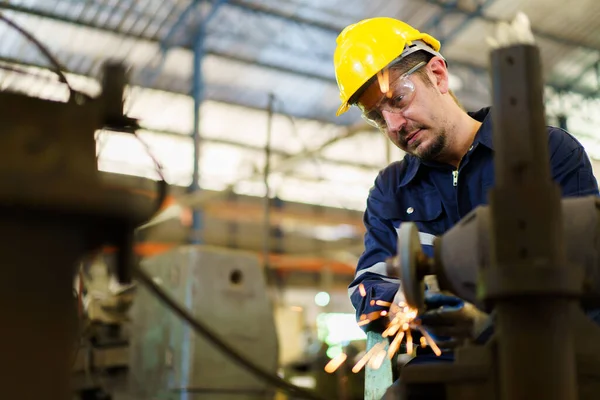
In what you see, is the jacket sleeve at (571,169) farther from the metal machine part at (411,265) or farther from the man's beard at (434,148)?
the metal machine part at (411,265)

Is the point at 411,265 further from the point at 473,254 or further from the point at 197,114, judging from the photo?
the point at 197,114

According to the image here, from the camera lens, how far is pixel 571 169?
1891mm

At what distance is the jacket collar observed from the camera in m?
2.00

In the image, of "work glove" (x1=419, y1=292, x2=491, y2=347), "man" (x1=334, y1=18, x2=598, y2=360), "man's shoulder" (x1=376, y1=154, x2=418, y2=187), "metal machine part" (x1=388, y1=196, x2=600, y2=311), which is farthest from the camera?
"man's shoulder" (x1=376, y1=154, x2=418, y2=187)

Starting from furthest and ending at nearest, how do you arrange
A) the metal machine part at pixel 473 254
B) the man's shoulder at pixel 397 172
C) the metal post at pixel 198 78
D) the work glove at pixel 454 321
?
the metal post at pixel 198 78 < the man's shoulder at pixel 397 172 < the work glove at pixel 454 321 < the metal machine part at pixel 473 254

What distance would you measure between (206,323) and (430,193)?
5.57ft

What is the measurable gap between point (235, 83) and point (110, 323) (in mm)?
8399

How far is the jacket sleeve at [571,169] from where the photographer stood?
187 cm

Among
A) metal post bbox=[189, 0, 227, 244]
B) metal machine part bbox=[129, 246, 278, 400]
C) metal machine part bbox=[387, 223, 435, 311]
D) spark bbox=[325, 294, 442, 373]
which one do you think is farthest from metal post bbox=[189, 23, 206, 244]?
metal machine part bbox=[387, 223, 435, 311]

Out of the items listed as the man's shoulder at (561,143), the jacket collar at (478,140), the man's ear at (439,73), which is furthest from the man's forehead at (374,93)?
the man's shoulder at (561,143)

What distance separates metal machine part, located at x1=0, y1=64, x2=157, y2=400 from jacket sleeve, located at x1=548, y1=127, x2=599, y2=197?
51.0 inches

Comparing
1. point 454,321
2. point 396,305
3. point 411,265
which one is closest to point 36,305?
point 411,265

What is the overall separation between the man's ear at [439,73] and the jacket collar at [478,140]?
0.15 metres

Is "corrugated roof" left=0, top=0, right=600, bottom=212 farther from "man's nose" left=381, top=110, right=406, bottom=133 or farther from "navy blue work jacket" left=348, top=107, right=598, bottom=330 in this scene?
"man's nose" left=381, top=110, right=406, bottom=133
